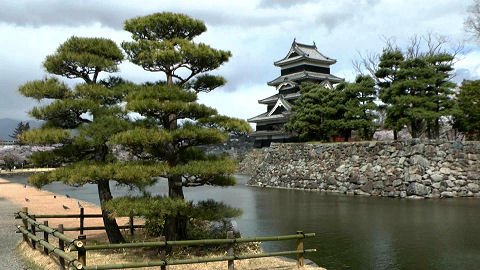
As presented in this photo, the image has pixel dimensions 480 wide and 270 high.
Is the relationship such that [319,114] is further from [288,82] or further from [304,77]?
[288,82]

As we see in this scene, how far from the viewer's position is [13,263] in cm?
775

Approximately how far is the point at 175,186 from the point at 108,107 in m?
2.19

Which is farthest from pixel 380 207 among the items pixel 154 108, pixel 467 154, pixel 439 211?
pixel 154 108

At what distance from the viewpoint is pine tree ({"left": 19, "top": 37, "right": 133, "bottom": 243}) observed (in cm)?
748

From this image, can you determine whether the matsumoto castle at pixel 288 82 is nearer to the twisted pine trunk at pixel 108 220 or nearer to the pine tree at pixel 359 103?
the pine tree at pixel 359 103

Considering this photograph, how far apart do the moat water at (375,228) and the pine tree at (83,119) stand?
4.54 metres

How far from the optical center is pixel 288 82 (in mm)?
35719

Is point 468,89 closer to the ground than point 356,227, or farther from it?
farther from it

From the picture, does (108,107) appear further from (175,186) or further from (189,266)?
(189,266)

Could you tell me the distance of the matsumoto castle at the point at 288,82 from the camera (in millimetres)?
34844

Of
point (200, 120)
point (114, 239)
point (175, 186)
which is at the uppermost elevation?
point (200, 120)

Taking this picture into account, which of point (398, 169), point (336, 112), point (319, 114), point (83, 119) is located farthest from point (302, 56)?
point (83, 119)

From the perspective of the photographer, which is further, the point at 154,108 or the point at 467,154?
the point at 467,154

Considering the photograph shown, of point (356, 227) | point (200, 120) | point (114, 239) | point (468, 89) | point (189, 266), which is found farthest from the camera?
point (468, 89)
